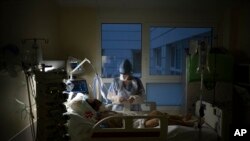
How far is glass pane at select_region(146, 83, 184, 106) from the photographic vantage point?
4715 millimetres

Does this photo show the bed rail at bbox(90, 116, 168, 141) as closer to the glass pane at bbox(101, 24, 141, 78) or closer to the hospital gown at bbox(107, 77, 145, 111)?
the hospital gown at bbox(107, 77, 145, 111)

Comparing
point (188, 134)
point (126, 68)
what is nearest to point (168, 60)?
point (126, 68)

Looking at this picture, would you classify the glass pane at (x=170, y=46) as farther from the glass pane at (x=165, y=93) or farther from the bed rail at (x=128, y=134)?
the bed rail at (x=128, y=134)

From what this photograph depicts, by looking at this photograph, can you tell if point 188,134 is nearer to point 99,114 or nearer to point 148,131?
point 148,131

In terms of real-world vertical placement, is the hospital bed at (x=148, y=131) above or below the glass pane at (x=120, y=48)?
below

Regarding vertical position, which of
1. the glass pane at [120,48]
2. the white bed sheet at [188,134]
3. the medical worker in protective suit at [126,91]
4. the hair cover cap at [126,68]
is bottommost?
the white bed sheet at [188,134]

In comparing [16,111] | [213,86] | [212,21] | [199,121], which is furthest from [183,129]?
[212,21]

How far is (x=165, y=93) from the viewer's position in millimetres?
4793

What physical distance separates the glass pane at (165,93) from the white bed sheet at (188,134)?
190 cm

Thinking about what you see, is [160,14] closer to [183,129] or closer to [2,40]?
[183,129]

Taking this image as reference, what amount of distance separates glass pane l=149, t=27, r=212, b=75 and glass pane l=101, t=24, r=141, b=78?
0.24m

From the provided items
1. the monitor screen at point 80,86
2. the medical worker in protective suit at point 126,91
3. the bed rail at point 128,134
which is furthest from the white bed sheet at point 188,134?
the monitor screen at point 80,86

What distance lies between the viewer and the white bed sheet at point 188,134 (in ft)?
8.92

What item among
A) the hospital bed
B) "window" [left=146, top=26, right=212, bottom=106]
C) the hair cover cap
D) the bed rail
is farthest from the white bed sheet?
"window" [left=146, top=26, right=212, bottom=106]
